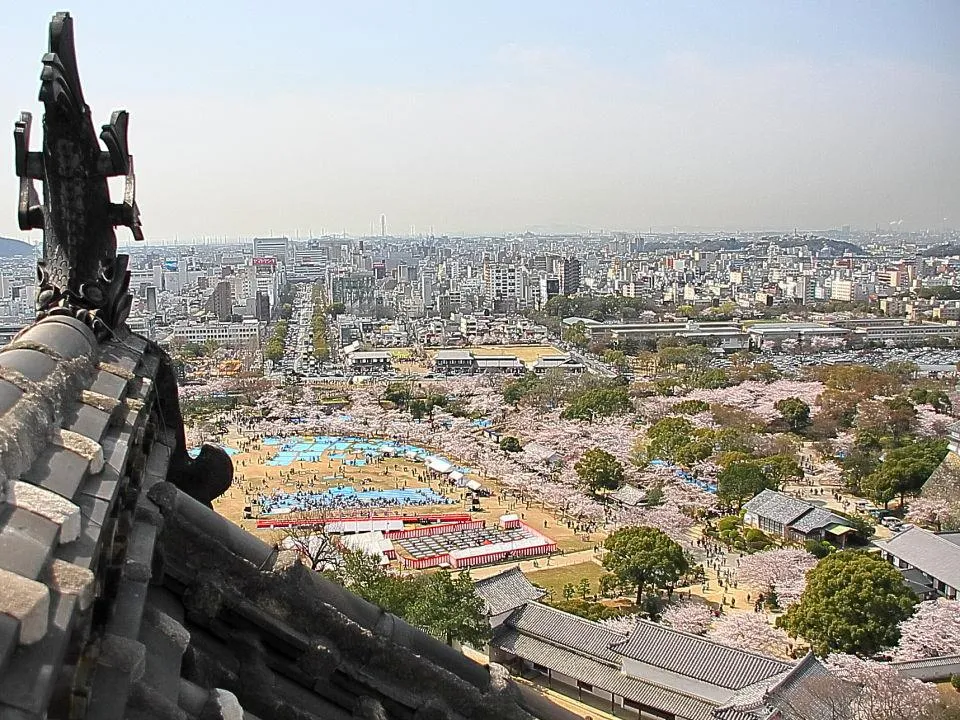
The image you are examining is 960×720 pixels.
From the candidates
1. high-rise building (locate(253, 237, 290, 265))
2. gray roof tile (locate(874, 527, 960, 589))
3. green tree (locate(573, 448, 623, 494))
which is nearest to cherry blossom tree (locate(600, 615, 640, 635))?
gray roof tile (locate(874, 527, 960, 589))

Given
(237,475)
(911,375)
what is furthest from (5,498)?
(911,375)

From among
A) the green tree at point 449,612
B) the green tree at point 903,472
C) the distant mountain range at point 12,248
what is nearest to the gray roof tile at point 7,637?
the green tree at point 449,612

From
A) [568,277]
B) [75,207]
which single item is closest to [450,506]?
[75,207]

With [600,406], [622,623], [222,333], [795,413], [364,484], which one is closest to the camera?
[622,623]

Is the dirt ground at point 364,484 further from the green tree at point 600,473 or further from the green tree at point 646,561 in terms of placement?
the green tree at point 646,561

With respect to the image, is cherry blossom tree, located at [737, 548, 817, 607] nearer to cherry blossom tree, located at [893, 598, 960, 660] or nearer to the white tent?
cherry blossom tree, located at [893, 598, 960, 660]

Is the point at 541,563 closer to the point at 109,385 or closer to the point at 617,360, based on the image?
the point at 109,385
